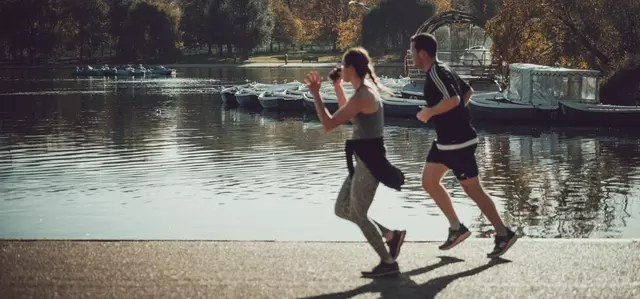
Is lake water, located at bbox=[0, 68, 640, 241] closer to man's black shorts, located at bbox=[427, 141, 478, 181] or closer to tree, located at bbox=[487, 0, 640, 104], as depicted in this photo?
man's black shorts, located at bbox=[427, 141, 478, 181]

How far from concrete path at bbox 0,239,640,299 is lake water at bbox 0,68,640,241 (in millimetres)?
6772

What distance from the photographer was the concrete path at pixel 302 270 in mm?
8492

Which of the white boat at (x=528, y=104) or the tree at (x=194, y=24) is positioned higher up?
the tree at (x=194, y=24)

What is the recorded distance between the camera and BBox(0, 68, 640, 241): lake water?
18734 mm

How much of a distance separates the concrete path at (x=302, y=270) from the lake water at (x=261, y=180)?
6772mm

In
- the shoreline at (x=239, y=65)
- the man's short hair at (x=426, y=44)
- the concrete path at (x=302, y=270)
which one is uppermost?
the man's short hair at (x=426, y=44)

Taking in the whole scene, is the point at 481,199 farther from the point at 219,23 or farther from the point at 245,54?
the point at 245,54

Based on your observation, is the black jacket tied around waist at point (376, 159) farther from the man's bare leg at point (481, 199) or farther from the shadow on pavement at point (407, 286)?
the man's bare leg at point (481, 199)

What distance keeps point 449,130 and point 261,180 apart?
53.0 ft

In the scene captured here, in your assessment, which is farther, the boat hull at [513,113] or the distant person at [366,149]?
the boat hull at [513,113]

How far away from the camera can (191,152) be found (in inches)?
1355

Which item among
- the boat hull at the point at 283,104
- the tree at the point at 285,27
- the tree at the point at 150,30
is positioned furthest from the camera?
the tree at the point at 285,27

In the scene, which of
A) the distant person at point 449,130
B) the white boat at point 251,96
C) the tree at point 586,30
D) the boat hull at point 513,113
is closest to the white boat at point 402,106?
the boat hull at point 513,113

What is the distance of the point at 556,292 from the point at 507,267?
1.04m
